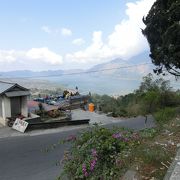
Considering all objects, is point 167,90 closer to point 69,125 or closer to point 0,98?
point 69,125

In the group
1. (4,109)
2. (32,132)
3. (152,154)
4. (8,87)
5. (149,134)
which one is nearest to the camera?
(152,154)

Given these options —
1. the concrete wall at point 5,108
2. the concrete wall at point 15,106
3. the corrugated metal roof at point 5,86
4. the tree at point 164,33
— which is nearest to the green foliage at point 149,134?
→ the tree at point 164,33

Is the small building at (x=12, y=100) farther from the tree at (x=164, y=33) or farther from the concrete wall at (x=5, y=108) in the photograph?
the tree at (x=164, y=33)

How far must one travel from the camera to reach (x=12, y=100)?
23.3 metres

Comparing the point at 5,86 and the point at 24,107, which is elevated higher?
the point at 5,86

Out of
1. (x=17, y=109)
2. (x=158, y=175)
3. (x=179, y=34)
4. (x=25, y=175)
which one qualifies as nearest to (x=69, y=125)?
(x=17, y=109)

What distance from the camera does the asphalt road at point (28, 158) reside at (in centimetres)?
1066

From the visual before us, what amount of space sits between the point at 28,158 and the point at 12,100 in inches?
432

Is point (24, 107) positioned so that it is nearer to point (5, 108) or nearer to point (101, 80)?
point (5, 108)

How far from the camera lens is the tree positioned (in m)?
18.5

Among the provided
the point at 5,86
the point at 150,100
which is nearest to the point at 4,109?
the point at 5,86

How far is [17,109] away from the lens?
23.7 metres

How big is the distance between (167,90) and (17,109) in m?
15.7

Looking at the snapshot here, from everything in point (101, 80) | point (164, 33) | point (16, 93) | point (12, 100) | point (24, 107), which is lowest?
point (101, 80)
